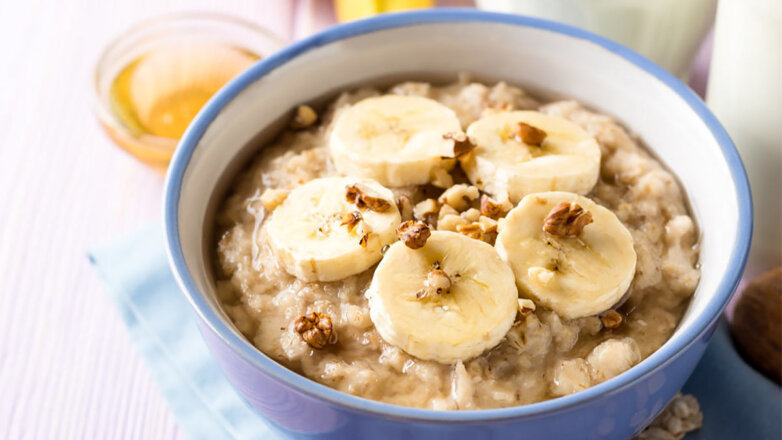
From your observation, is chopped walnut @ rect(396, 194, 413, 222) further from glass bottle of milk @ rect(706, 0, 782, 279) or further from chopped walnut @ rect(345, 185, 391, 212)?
glass bottle of milk @ rect(706, 0, 782, 279)

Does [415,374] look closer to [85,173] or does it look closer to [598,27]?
[598,27]

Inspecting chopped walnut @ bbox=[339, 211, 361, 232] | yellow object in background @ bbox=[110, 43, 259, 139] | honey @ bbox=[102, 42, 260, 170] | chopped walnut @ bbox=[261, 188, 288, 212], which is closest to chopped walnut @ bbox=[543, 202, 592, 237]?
chopped walnut @ bbox=[339, 211, 361, 232]

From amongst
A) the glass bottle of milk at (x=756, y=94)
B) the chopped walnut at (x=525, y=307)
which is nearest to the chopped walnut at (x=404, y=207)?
the chopped walnut at (x=525, y=307)

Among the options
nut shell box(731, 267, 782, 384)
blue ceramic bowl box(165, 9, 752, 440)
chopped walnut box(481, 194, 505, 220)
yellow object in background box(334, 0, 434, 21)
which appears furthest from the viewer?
yellow object in background box(334, 0, 434, 21)

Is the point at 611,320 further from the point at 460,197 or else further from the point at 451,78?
the point at 451,78

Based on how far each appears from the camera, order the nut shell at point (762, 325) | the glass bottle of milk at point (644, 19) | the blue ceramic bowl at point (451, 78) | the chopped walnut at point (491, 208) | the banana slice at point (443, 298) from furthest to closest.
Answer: the glass bottle of milk at point (644, 19), the nut shell at point (762, 325), the chopped walnut at point (491, 208), the banana slice at point (443, 298), the blue ceramic bowl at point (451, 78)

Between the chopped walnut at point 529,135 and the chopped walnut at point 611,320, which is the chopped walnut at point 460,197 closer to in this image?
the chopped walnut at point 529,135

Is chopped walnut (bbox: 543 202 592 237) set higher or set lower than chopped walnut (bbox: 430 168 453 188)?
higher
